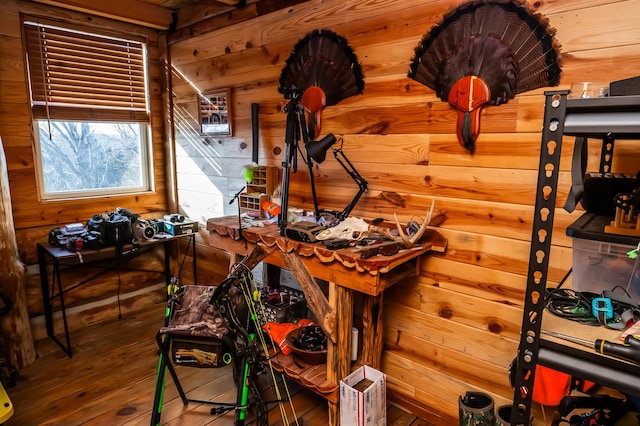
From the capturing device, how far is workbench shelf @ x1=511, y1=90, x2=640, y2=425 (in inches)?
28.7

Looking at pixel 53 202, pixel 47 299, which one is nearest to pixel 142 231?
pixel 53 202

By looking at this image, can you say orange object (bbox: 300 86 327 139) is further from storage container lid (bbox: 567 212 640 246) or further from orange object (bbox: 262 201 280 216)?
storage container lid (bbox: 567 212 640 246)

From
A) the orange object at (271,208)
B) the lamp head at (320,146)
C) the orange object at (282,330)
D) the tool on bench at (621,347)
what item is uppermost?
the lamp head at (320,146)

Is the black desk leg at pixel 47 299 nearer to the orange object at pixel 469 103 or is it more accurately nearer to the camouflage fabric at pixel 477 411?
the camouflage fabric at pixel 477 411

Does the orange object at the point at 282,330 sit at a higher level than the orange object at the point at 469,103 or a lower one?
lower

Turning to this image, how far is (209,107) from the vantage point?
309cm

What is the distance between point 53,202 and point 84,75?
0.97 meters

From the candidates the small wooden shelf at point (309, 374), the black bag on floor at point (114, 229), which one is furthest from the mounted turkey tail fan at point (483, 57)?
the black bag on floor at point (114, 229)

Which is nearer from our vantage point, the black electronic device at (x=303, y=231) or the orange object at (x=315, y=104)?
the black electronic device at (x=303, y=231)

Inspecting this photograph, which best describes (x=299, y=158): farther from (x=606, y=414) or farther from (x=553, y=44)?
(x=606, y=414)

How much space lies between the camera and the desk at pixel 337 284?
1678 mm

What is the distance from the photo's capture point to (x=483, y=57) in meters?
1.73

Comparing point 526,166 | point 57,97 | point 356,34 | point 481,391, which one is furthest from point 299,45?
point 481,391

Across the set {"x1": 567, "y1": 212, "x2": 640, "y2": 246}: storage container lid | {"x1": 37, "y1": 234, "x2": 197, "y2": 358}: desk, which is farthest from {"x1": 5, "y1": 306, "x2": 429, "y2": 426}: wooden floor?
{"x1": 567, "y1": 212, "x2": 640, "y2": 246}: storage container lid
